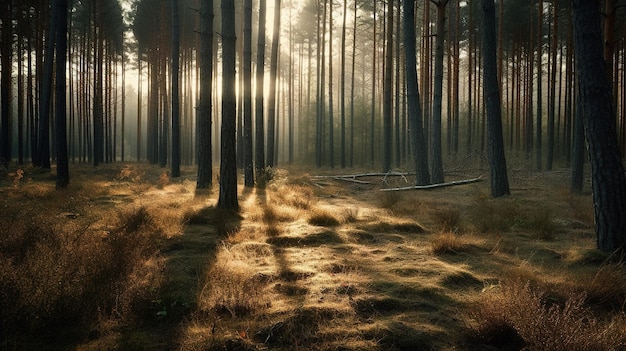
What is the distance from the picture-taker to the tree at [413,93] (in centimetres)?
1211

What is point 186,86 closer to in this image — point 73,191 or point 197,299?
point 73,191

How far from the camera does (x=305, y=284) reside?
390cm

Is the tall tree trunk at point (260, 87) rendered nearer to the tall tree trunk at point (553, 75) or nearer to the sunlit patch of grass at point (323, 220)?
the sunlit patch of grass at point (323, 220)

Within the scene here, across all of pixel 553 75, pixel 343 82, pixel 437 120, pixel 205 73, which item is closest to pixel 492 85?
pixel 437 120

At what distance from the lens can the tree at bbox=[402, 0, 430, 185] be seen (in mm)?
12109

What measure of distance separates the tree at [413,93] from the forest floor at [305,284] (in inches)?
222

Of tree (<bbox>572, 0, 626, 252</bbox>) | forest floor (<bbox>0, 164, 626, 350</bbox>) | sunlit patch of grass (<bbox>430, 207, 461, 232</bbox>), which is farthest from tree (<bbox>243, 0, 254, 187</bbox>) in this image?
tree (<bbox>572, 0, 626, 252</bbox>)

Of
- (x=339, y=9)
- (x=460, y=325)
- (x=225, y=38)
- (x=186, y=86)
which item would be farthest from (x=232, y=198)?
(x=186, y=86)

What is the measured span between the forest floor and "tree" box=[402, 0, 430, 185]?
5.64 metres

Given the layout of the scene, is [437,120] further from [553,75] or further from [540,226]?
[553,75]

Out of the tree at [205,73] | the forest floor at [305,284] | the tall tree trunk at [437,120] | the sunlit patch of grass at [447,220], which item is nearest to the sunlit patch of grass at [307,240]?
the forest floor at [305,284]

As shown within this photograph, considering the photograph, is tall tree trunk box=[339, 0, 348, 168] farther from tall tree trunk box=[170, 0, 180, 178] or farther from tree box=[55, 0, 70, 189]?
tree box=[55, 0, 70, 189]

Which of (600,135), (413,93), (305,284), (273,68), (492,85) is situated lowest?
(305,284)

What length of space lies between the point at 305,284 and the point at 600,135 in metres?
4.24
